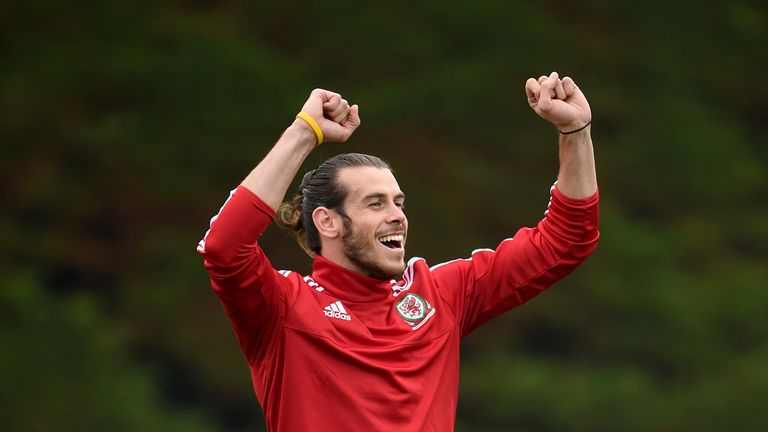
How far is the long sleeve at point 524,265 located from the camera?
4.05m

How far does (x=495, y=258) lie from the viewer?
4195mm

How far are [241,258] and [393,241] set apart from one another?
61cm

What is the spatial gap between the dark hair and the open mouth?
18 cm

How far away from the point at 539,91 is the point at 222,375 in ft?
18.7

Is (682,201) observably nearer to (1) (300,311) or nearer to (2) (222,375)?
(2) (222,375)

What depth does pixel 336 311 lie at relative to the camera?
3881mm

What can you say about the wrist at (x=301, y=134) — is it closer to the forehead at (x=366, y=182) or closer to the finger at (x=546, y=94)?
the forehead at (x=366, y=182)

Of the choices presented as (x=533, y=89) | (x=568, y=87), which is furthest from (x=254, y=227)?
(x=568, y=87)

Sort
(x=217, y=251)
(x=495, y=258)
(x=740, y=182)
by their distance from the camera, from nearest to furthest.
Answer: (x=217, y=251) → (x=495, y=258) → (x=740, y=182)

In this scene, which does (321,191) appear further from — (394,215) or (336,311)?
(336,311)

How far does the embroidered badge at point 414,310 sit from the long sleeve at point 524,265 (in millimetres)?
113

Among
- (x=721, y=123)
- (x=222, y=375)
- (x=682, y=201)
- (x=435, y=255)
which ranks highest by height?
(x=721, y=123)

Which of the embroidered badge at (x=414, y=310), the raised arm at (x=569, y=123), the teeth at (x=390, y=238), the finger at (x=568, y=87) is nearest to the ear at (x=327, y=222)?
the teeth at (x=390, y=238)

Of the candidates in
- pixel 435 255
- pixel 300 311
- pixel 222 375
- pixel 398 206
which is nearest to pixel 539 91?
pixel 398 206
